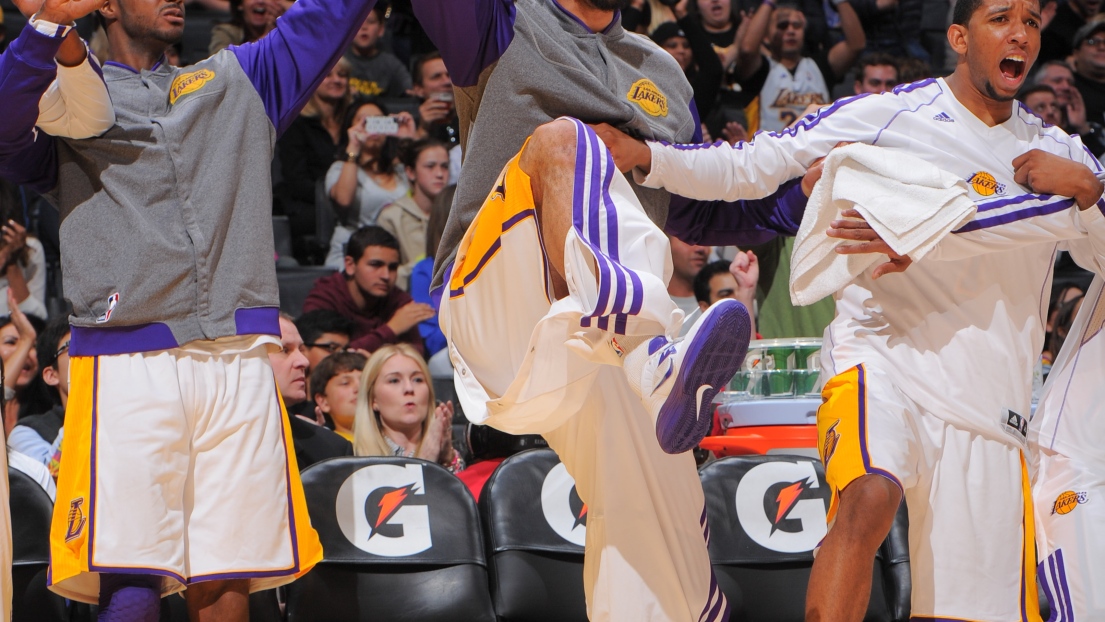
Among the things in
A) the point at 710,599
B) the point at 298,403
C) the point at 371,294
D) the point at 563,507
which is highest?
the point at 371,294

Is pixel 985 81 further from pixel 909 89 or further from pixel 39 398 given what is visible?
pixel 39 398

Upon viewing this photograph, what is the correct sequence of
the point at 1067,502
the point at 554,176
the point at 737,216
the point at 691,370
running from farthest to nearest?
the point at 737,216 → the point at 1067,502 → the point at 554,176 → the point at 691,370

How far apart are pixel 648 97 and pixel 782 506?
1680mm

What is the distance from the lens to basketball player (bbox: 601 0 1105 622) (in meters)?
3.40

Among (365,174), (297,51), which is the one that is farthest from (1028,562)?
(365,174)

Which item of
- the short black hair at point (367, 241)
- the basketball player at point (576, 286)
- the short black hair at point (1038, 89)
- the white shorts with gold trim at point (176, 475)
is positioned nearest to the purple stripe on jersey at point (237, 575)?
the white shorts with gold trim at point (176, 475)

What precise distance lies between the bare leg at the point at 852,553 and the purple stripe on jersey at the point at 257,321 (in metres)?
1.60

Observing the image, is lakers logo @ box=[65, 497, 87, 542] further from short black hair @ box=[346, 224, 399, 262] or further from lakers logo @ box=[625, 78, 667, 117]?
short black hair @ box=[346, 224, 399, 262]

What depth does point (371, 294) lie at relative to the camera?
630 cm

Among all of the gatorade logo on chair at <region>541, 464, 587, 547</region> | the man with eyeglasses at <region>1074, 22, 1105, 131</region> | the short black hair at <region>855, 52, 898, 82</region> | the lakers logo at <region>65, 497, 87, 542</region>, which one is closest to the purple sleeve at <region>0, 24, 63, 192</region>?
the lakers logo at <region>65, 497, 87, 542</region>

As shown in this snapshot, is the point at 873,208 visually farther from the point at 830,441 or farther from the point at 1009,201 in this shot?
the point at 830,441

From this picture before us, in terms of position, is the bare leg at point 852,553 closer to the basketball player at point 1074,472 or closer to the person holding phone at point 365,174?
the basketball player at point 1074,472

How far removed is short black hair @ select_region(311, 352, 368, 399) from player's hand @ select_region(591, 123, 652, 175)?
234 cm

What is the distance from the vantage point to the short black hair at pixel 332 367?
5.39 meters
